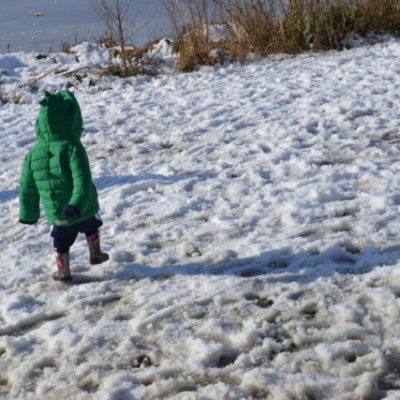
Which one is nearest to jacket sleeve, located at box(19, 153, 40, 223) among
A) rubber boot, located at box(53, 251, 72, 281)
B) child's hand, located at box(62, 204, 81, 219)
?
rubber boot, located at box(53, 251, 72, 281)

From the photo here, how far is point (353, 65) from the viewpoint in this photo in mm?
9195

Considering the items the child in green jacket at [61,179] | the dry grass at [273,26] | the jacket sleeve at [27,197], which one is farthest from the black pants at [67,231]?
the dry grass at [273,26]

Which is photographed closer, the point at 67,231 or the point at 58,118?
the point at 58,118

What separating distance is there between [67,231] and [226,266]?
102cm

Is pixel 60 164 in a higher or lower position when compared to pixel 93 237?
higher

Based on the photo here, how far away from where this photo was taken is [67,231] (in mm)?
3402

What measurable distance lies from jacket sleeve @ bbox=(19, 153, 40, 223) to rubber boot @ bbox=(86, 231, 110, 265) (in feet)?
1.23

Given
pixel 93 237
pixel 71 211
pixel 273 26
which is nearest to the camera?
pixel 71 211

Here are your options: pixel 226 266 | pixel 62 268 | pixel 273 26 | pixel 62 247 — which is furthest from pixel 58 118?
pixel 273 26

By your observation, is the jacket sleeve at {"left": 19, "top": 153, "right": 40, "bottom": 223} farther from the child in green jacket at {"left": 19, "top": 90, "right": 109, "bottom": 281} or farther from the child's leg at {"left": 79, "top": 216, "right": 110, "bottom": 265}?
the child's leg at {"left": 79, "top": 216, "right": 110, "bottom": 265}

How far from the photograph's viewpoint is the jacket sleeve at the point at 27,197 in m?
3.41

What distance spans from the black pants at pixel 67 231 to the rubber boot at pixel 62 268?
37 millimetres

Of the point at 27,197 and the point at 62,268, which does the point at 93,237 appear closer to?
the point at 62,268

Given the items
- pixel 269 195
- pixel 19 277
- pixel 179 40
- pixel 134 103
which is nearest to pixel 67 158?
pixel 19 277
